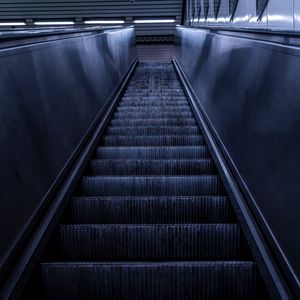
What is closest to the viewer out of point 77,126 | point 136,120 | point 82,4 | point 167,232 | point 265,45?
point 167,232

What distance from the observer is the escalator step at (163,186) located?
114 inches

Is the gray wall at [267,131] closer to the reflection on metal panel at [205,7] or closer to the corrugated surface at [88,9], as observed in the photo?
the reflection on metal panel at [205,7]

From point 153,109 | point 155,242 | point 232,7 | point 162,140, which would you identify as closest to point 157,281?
point 155,242

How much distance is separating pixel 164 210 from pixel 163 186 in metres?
0.35

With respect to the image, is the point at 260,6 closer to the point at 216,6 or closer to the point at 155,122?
the point at 155,122

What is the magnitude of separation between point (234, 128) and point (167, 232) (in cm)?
112

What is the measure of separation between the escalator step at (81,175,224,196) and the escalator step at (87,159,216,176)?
35 centimetres

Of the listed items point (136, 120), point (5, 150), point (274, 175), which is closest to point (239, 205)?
point (274, 175)

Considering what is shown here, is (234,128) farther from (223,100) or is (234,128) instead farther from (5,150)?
(5,150)

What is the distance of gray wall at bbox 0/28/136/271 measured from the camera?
1909mm

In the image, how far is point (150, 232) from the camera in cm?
221

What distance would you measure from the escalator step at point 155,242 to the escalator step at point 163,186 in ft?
2.20

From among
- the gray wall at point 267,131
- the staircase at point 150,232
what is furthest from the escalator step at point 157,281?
the gray wall at point 267,131

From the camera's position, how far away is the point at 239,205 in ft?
7.75
